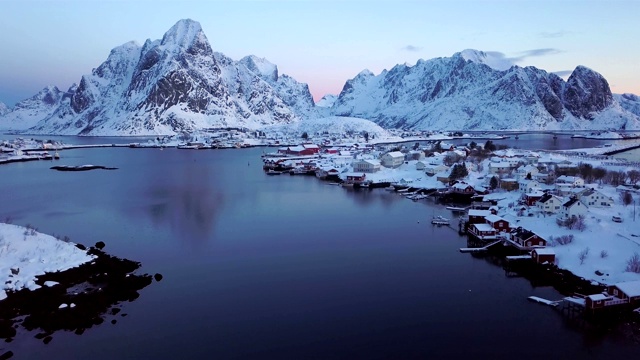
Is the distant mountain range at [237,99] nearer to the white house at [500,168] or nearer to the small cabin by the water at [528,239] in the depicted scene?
the white house at [500,168]

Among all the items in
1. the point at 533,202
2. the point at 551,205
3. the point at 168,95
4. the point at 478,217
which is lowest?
the point at 478,217

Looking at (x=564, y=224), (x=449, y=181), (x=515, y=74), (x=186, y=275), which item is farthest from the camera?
(x=515, y=74)

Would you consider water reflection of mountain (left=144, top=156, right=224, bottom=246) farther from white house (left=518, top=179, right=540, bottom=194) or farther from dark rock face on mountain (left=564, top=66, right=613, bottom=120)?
dark rock face on mountain (left=564, top=66, right=613, bottom=120)

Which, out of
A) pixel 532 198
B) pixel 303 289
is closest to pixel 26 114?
pixel 532 198

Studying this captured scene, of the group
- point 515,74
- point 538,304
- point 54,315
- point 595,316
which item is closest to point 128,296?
point 54,315

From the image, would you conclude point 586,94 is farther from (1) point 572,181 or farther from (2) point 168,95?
(1) point 572,181

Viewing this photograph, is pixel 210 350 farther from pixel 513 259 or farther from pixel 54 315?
pixel 513 259

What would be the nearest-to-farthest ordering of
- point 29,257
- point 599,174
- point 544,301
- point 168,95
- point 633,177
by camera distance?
1. point 544,301
2. point 29,257
3. point 633,177
4. point 599,174
5. point 168,95
